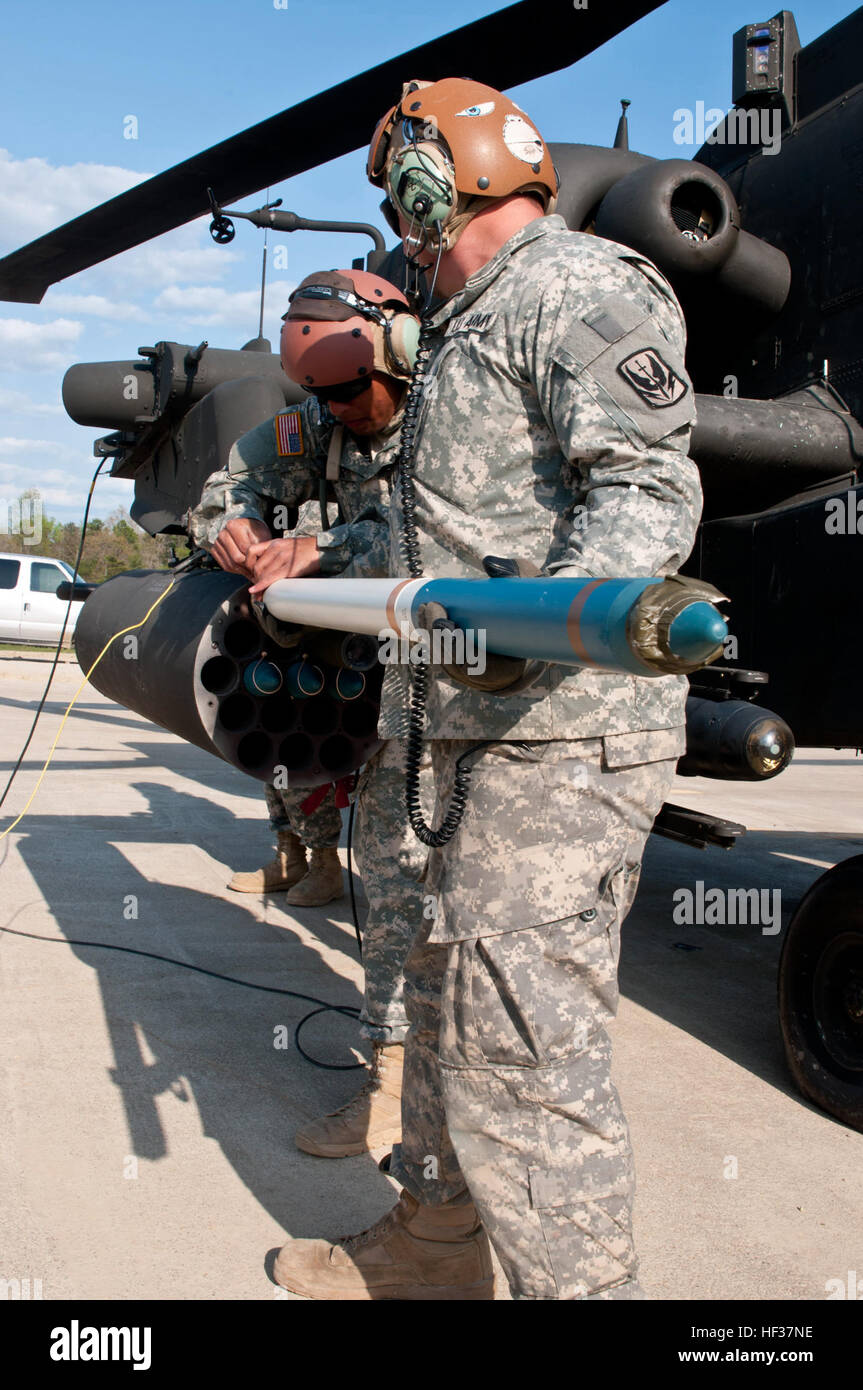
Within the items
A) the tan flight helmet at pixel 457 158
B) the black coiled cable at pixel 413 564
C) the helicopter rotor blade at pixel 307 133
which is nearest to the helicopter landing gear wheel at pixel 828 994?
the black coiled cable at pixel 413 564

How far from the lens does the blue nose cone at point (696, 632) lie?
1229 mm

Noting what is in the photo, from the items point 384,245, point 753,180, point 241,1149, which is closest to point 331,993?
point 241,1149

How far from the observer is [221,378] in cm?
549

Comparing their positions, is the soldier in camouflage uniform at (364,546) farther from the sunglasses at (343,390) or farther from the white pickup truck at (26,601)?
the white pickup truck at (26,601)

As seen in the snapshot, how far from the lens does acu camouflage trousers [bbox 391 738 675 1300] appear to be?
5.38ft

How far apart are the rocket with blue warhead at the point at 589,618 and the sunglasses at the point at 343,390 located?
55.8 inches

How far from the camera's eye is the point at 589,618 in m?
1.31

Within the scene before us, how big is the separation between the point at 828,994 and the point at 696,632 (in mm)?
2312

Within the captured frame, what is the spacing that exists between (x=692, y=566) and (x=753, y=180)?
141 centimetres

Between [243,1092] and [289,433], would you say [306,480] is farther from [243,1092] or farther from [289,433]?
[243,1092]

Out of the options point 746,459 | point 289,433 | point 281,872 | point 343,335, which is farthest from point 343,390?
point 281,872

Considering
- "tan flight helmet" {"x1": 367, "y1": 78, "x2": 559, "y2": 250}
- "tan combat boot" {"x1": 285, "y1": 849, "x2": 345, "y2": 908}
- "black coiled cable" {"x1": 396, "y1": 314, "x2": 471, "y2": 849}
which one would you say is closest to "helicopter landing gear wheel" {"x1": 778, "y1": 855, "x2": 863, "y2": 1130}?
"black coiled cable" {"x1": 396, "y1": 314, "x2": 471, "y2": 849}

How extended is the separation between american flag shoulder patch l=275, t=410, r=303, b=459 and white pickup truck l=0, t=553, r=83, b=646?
17.7 m

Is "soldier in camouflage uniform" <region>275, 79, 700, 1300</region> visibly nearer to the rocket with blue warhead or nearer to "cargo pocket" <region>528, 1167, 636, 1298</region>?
"cargo pocket" <region>528, 1167, 636, 1298</region>
